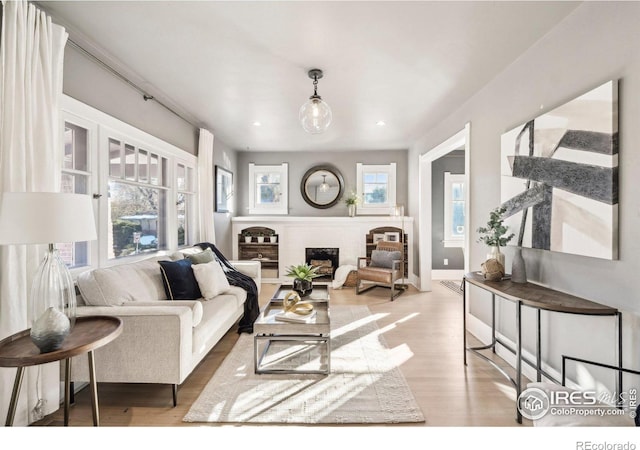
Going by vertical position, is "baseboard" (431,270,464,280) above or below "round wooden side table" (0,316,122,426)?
below

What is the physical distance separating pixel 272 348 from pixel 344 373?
0.84 meters

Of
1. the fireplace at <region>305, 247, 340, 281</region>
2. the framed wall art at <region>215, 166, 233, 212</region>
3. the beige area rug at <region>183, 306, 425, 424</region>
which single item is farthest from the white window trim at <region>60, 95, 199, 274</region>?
the fireplace at <region>305, 247, 340, 281</region>

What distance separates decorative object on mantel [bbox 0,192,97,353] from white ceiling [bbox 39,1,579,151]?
4.48 ft

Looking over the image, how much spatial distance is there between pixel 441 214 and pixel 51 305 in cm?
624

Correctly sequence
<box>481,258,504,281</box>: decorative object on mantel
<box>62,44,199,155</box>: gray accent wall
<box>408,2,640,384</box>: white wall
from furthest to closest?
<box>481,258,504,281</box>: decorative object on mantel, <box>62,44,199,155</box>: gray accent wall, <box>408,2,640,384</box>: white wall

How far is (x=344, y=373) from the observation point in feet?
8.48

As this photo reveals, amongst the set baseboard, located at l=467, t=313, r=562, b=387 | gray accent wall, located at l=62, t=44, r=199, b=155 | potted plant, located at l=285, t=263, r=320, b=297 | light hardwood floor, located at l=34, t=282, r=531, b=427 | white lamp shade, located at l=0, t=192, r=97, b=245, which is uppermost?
gray accent wall, located at l=62, t=44, r=199, b=155

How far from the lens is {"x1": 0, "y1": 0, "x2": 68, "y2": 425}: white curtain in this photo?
5.92 feet

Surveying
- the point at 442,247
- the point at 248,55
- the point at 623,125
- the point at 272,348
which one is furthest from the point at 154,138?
the point at 442,247

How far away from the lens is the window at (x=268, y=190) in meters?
6.53

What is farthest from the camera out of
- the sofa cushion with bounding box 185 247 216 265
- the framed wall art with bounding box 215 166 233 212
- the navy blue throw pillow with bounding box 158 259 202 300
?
the framed wall art with bounding box 215 166 233 212

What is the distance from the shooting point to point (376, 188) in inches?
255

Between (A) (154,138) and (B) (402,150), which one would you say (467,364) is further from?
(B) (402,150)

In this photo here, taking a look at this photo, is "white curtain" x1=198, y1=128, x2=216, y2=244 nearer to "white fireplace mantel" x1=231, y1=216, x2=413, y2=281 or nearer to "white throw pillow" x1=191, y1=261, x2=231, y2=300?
"white fireplace mantel" x1=231, y1=216, x2=413, y2=281
